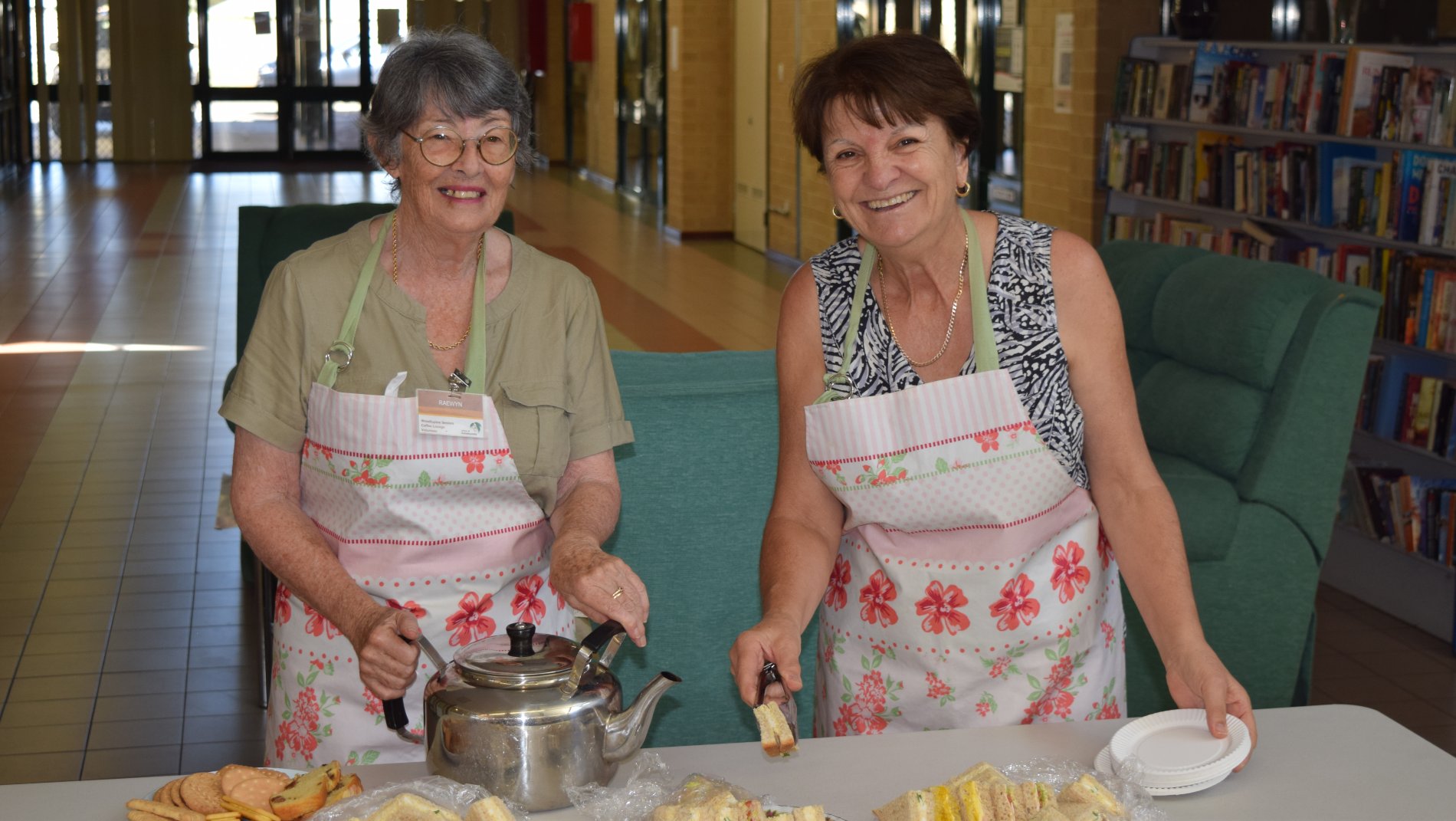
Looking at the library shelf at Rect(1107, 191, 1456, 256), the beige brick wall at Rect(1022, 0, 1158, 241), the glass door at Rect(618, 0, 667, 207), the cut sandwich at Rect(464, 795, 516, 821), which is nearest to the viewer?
the cut sandwich at Rect(464, 795, 516, 821)

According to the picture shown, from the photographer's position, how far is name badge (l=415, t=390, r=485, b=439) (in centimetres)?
199

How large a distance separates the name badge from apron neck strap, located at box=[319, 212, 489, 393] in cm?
2

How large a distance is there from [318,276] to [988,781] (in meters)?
1.12

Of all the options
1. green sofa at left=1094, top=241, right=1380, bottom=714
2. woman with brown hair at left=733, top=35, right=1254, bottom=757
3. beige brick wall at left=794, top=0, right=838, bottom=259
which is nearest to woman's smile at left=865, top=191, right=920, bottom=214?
woman with brown hair at left=733, top=35, right=1254, bottom=757

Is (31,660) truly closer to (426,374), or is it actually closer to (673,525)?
(673,525)

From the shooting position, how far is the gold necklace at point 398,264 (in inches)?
81.1

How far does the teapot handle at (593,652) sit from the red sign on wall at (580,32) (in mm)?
18618

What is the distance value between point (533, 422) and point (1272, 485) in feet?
6.75

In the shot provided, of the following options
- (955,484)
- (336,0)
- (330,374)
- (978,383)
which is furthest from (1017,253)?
(336,0)

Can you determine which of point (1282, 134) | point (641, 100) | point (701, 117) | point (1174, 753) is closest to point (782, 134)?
point (701, 117)

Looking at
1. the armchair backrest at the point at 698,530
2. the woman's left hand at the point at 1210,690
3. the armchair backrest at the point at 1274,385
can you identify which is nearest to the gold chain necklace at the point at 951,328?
the woman's left hand at the point at 1210,690

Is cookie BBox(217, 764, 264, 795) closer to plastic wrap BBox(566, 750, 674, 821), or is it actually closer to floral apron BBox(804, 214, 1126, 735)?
plastic wrap BBox(566, 750, 674, 821)

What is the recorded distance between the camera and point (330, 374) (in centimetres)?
200

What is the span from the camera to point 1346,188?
17.4ft
